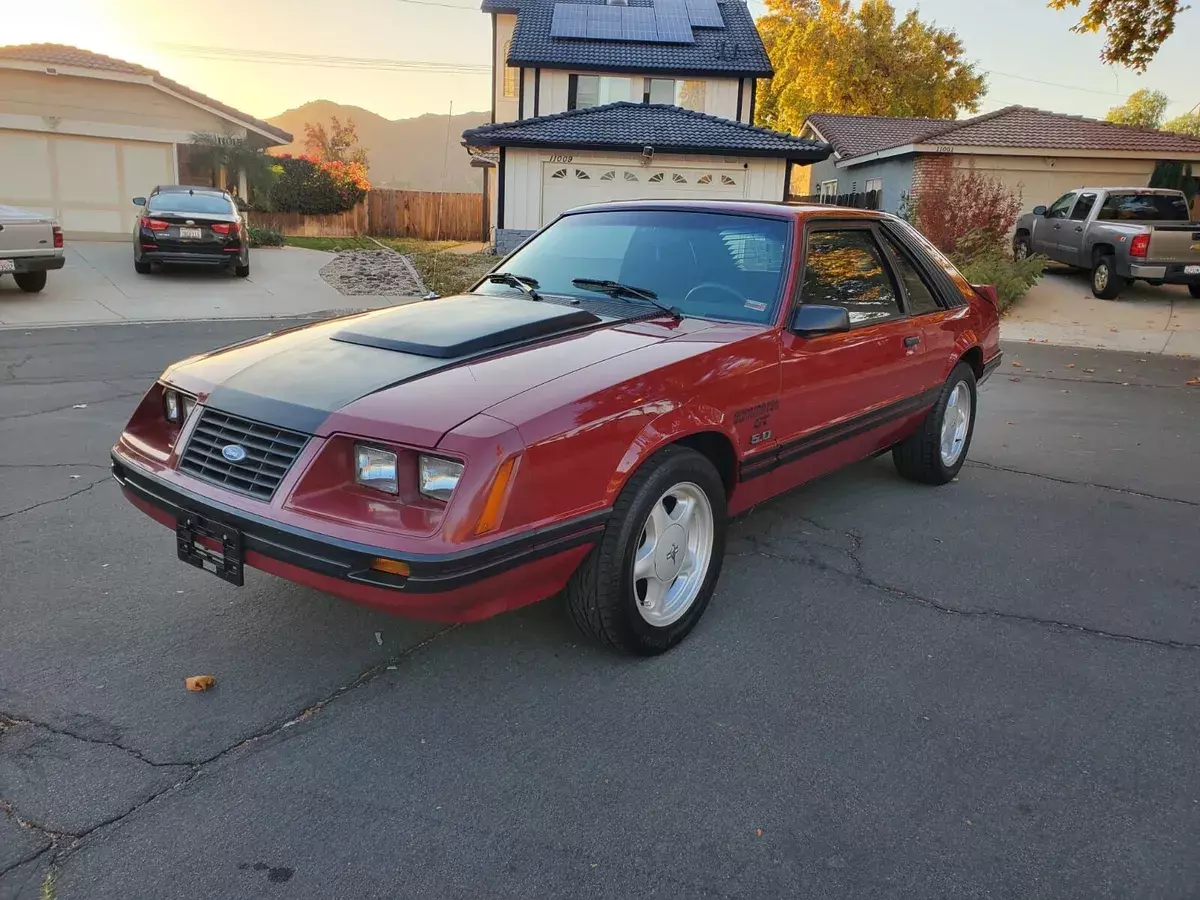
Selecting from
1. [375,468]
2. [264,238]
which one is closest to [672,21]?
[264,238]

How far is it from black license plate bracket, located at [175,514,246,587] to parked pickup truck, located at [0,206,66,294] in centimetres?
1189

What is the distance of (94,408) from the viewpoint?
280 inches

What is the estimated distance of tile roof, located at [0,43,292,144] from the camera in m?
20.4

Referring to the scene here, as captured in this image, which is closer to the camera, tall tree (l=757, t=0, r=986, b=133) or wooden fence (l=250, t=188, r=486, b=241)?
wooden fence (l=250, t=188, r=486, b=241)

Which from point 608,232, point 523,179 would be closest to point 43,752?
point 608,232

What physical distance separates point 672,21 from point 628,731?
28.6 m

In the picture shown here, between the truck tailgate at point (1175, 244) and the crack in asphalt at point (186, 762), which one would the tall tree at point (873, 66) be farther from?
the crack in asphalt at point (186, 762)

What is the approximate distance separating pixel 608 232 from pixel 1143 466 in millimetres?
4378

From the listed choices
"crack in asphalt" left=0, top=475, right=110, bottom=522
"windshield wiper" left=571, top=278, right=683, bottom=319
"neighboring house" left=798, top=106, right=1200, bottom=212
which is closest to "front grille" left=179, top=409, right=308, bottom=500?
"windshield wiper" left=571, top=278, right=683, bottom=319

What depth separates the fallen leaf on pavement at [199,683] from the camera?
305 cm

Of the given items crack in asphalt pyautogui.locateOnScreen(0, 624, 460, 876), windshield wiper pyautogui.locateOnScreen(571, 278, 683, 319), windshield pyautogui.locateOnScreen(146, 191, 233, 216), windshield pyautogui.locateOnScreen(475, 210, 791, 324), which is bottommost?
crack in asphalt pyautogui.locateOnScreen(0, 624, 460, 876)

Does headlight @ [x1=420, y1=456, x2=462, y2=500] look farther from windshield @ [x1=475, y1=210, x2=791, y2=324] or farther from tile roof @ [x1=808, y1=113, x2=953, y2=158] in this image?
tile roof @ [x1=808, y1=113, x2=953, y2=158]

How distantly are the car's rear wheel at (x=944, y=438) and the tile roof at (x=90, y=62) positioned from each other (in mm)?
21949

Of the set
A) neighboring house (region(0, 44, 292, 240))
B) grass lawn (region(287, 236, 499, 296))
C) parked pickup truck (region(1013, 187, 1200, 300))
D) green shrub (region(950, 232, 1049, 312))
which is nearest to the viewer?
parked pickup truck (region(1013, 187, 1200, 300))
